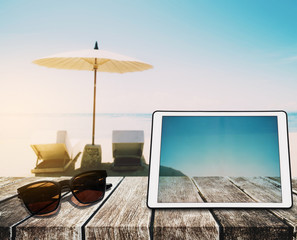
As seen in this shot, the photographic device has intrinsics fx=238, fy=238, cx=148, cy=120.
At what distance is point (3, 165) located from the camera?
7.92m

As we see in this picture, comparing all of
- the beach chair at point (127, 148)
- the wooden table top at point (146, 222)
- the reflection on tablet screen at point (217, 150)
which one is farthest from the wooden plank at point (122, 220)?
the beach chair at point (127, 148)

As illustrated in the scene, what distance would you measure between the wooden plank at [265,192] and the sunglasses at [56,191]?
58 cm

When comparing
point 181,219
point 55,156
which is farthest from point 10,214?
point 55,156

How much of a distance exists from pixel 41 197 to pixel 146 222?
41 centimetres

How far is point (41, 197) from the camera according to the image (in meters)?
0.88

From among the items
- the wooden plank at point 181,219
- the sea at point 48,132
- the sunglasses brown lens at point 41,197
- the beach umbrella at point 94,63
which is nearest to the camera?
the wooden plank at point 181,219

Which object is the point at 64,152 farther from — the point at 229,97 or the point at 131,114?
the point at 229,97

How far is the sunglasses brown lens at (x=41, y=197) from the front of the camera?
851 millimetres

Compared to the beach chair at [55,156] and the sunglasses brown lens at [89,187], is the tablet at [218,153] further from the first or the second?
the beach chair at [55,156]

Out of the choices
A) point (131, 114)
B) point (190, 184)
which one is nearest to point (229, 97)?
point (131, 114)

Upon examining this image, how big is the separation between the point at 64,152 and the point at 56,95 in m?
38.6

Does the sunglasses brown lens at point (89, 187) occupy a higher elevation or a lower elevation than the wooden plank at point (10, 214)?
higher

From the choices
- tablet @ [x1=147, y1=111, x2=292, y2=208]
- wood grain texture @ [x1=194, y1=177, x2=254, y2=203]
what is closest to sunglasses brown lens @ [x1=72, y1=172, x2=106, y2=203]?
tablet @ [x1=147, y1=111, x2=292, y2=208]

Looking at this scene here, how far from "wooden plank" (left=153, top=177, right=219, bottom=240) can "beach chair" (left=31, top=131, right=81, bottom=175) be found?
189 inches
